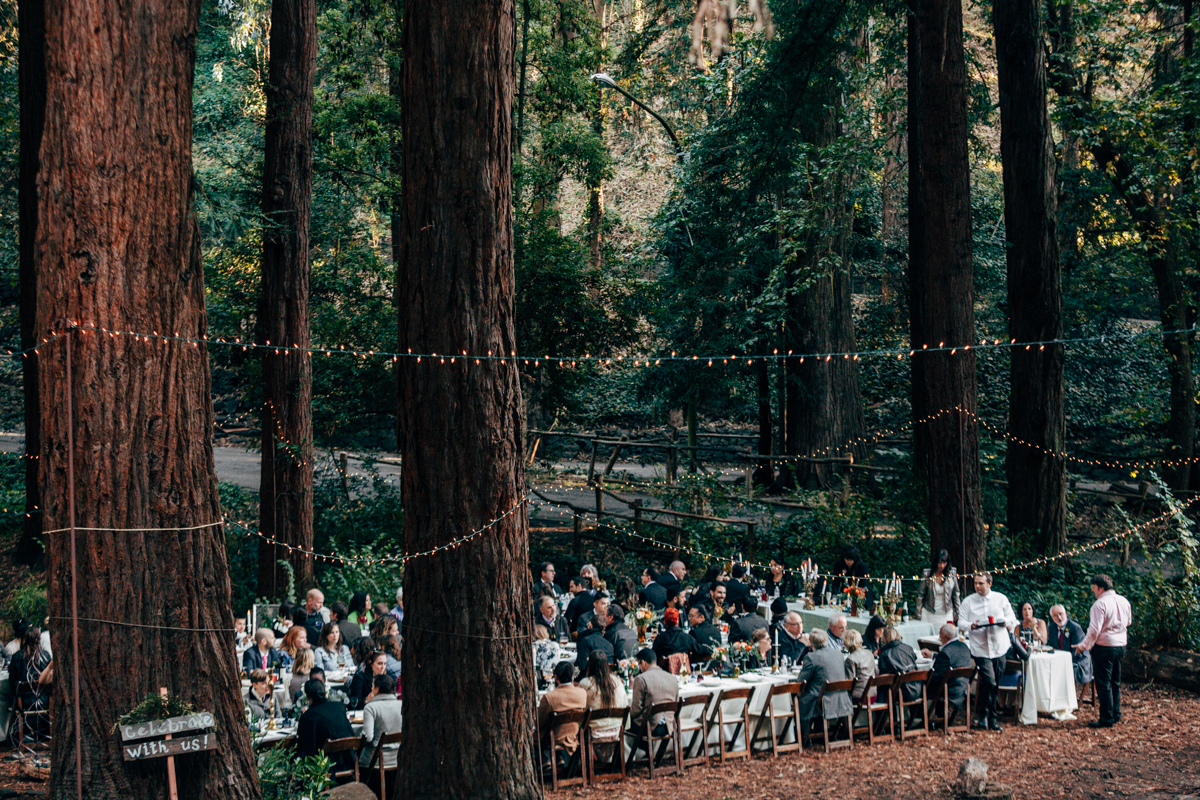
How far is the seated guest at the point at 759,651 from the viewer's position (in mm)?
10195

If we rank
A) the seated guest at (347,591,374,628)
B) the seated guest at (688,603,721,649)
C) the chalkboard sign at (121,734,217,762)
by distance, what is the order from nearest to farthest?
the chalkboard sign at (121,734,217,762), the seated guest at (688,603,721,649), the seated guest at (347,591,374,628)

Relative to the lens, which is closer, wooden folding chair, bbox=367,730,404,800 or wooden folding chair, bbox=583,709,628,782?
wooden folding chair, bbox=367,730,404,800

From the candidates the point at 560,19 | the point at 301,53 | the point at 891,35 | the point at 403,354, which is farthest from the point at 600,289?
the point at 403,354

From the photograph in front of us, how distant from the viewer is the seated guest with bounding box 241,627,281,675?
9.49 metres

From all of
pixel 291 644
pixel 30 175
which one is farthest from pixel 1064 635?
pixel 30 175

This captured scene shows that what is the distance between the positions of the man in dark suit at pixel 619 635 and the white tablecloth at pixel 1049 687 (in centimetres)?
423

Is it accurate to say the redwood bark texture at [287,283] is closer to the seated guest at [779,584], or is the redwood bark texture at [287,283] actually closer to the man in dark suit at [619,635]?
the man in dark suit at [619,635]

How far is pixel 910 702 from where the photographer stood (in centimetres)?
995

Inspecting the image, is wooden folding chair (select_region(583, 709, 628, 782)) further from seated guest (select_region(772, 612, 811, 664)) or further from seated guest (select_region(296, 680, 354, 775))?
seated guest (select_region(772, 612, 811, 664))

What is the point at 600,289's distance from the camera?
68.6 feet

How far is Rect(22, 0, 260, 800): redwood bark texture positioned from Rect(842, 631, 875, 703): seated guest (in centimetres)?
620

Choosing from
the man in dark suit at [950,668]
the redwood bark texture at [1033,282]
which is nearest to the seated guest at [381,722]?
the man in dark suit at [950,668]

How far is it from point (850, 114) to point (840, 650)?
1273 centimetres

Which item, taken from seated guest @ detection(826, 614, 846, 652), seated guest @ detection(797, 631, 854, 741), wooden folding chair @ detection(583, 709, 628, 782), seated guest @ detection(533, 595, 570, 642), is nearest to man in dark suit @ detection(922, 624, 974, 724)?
seated guest @ detection(826, 614, 846, 652)
